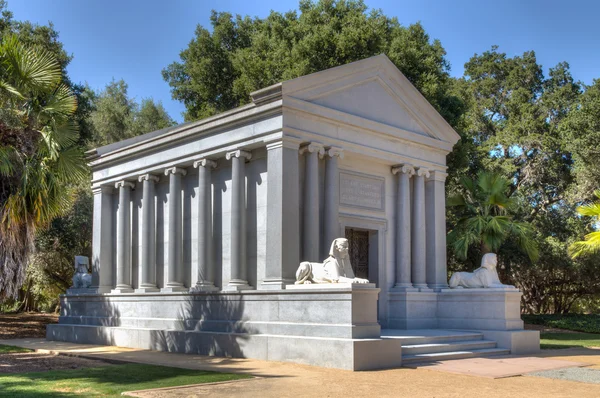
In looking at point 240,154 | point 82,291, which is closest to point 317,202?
point 240,154

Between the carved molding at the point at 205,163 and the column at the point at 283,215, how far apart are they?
2947 millimetres

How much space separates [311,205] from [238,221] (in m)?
2.22

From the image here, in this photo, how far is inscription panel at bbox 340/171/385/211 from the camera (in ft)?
65.6

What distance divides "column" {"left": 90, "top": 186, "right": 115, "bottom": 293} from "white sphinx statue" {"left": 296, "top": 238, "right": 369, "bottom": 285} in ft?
34.0

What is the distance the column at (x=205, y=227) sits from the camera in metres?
19.8

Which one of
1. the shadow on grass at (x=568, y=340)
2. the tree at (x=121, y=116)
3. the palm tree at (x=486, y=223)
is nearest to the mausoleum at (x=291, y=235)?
the palm tree at (x=486, y=223)

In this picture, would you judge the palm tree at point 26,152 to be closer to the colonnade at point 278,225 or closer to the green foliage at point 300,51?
the colonnade at point 278,225

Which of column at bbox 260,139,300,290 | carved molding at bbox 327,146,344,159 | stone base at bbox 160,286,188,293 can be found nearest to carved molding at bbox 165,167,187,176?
stone base at bbox 160,286,188,293

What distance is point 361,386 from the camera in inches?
464

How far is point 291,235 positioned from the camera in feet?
57.2

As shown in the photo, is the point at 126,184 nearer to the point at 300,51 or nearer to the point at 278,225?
the point at 278,225

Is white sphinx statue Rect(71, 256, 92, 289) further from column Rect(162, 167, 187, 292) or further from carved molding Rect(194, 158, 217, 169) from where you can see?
carved molding Rect(194, 158, 217, 169)

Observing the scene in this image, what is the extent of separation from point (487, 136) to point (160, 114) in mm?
26049

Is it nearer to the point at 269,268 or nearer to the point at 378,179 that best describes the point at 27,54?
the point at 269,268
